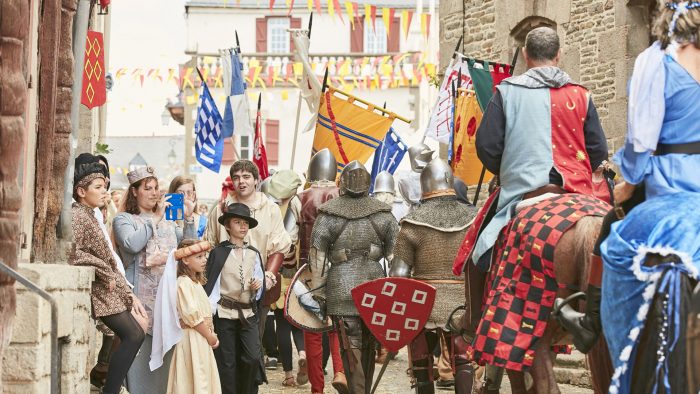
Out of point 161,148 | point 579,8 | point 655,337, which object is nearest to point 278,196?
point 579,8

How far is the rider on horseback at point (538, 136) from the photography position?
7.11 m

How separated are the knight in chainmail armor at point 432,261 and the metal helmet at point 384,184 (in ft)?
17.2

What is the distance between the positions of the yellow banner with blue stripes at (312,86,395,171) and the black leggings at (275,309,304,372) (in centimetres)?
339

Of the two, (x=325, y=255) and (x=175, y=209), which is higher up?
(x=175, y=209)

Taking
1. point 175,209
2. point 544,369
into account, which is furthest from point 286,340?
point 544,369

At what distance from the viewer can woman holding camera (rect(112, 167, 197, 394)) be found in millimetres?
9688

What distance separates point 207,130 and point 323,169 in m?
7.53

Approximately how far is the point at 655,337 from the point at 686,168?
66cm

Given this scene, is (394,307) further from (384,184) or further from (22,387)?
(384,184)

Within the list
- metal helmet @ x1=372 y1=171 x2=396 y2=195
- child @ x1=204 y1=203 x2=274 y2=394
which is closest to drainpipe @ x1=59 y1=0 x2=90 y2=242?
child @ x1=204 y1=203 x2=274 y2=394

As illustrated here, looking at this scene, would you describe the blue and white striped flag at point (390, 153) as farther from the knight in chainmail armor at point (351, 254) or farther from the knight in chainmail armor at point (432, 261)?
the knight in chainmail armor at point (432, 261)

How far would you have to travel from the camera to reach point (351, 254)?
414 inches

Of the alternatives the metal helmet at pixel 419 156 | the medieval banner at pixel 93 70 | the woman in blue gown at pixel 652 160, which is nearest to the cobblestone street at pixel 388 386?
the metal helmet at pixel 419 156

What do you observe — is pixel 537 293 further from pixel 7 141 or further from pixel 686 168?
pixel 7 141
